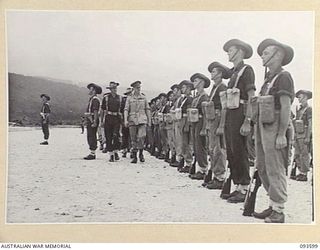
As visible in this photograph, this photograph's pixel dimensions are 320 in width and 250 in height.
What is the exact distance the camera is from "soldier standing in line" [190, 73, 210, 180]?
2.67 metres

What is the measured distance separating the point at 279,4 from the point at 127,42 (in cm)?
67

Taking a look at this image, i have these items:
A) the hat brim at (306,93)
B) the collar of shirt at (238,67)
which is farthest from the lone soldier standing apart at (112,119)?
the hat brim at (306,93)

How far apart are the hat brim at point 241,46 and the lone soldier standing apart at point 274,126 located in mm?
48

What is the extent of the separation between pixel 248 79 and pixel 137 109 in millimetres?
518

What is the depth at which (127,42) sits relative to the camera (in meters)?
2.64

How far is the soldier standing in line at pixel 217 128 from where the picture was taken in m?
2.65

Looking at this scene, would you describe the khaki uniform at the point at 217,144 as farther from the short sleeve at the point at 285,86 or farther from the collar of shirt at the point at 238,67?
the short sleeve at the point at 285,86

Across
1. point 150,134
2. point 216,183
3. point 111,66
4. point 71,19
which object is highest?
point 71,19

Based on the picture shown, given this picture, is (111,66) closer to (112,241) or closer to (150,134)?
(150,134)

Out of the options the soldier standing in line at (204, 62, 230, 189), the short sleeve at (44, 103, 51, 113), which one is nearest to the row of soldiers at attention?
the soldier standing in line at (204, 62, 230, 189)

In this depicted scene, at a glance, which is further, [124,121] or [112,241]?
[124,121]

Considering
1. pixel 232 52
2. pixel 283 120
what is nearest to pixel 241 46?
pixel 232 52

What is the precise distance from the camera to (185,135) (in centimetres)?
276

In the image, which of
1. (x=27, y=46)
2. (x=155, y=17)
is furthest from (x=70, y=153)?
(x=155, y=17)
